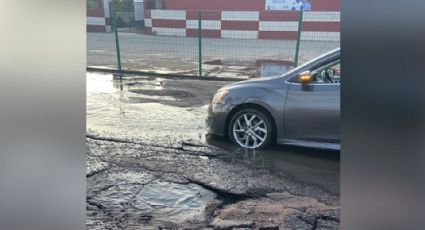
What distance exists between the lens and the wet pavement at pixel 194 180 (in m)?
3.67

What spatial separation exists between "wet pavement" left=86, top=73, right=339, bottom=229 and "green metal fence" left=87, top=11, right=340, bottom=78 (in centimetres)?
500

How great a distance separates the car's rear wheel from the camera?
5.53 metres

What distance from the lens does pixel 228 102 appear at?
5.71 meters

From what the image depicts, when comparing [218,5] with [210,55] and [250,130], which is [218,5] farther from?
[250,130]

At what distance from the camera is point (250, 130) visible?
5652mm

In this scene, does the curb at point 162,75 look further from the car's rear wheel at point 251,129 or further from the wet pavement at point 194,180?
the car's rear wheel at point 251,129

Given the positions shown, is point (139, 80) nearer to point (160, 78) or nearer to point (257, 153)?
point (160, 78)

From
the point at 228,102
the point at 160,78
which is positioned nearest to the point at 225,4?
the point at 160,78

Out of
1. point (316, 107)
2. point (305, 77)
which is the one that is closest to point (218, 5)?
point (305, 77)

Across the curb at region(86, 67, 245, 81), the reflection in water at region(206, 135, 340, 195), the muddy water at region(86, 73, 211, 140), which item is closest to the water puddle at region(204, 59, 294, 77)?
the curb at region(86, 67, 245, 81)

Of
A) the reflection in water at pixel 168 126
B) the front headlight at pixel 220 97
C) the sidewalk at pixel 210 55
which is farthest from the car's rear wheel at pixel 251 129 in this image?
the sidewalk at pixel 210 55

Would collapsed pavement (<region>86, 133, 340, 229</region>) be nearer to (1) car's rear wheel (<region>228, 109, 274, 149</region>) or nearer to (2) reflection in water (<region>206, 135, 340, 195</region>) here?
(2) reflection in water (<region>206, 135, 340, 195</region>)

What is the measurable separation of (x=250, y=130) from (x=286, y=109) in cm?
56
